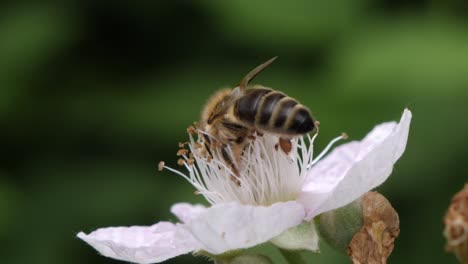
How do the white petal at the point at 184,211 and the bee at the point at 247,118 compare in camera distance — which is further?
the white petal at the point at 184,211

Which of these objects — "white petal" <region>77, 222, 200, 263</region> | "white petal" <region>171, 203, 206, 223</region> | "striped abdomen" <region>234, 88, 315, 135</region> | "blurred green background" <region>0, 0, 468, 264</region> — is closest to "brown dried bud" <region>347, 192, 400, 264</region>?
"striped abdomen" <region>234, 88, 315, 135</region>

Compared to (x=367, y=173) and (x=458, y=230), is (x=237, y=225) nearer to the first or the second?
(x=367, y=173)

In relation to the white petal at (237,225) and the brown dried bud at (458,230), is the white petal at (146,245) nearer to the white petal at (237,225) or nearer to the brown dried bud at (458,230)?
the white petal at (237,225)

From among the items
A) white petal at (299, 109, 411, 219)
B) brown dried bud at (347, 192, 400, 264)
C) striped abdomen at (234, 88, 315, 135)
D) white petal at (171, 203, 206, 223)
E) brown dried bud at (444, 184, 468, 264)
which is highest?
striped abdomen at (234, 88, 315, 135)

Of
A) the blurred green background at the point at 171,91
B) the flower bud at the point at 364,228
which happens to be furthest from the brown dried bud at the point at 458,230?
the blurred green background at the point at 171,91

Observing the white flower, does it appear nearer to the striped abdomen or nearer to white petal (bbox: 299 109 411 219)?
white petal (bbox: 299 109 411 219)
